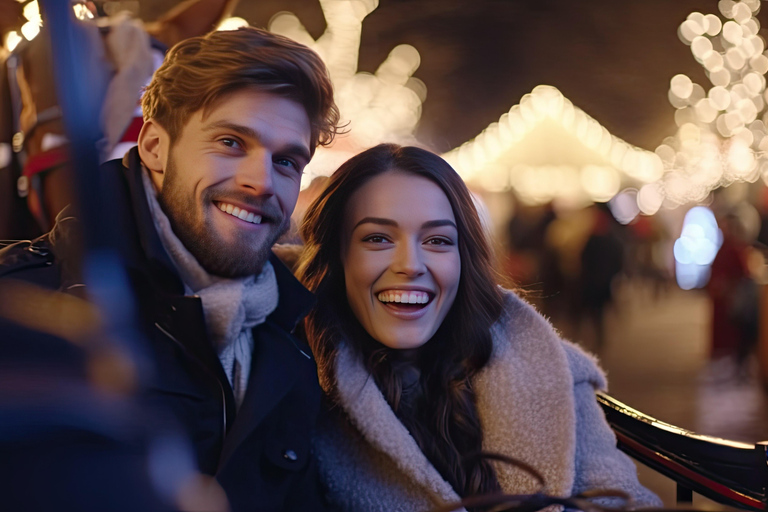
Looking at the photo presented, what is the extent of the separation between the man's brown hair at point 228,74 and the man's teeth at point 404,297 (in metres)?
0.43

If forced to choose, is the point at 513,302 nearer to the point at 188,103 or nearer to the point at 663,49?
the point at 188,103

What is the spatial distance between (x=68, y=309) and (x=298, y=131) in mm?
863

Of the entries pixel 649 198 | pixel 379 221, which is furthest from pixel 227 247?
pixel 649 198

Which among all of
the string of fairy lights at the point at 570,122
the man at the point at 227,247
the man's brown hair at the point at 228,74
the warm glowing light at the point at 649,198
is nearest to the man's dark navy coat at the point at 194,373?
the man at the point at 227,247

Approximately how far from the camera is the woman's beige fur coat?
163 centimetres

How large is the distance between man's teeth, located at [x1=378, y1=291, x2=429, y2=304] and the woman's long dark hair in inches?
4.9

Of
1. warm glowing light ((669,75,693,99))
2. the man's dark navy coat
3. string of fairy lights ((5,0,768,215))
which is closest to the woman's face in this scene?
string of fairy lights ((5,0,768,215))

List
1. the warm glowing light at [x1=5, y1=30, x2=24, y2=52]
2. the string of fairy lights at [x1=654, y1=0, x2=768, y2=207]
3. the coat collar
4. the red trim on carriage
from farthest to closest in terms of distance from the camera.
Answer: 1. the string of fairy lights at [x1=654, y1=0, x2=768, y2=207]
2. the coat collar
3. the red trim on carriage
4. the warm glowing light at [x1=5, y1=30, x2=24, y2=52]

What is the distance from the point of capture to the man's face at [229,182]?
1.38m

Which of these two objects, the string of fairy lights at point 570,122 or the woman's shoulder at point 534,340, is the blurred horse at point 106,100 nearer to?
the string of fairy lights at point 570,122

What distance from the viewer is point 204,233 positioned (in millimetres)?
1377

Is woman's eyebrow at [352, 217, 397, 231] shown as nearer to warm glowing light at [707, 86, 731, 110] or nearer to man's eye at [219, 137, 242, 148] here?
man's eye at [219, 137, 242, 148]

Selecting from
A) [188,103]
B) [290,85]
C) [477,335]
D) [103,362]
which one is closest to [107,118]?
[188,103]

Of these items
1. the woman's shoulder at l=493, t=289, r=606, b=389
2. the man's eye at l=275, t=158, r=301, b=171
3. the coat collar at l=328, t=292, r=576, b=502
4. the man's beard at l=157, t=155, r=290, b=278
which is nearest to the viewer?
the man's beard at l=157, t=155, r=290, b=278
